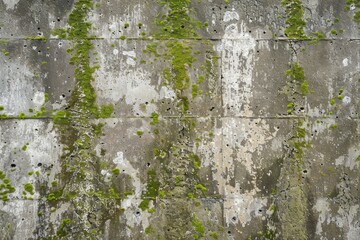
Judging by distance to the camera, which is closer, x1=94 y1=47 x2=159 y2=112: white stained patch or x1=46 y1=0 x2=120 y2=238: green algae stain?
x1=46 y1=0 x2=120 y2=238: green algae stain

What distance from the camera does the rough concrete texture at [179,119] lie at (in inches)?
182

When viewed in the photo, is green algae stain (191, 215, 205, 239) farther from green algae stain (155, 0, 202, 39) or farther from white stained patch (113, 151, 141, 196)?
green algae stain (155, 0, 202, 39)

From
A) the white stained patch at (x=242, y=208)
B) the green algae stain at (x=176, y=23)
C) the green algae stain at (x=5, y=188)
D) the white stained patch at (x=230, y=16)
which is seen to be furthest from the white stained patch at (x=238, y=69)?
the green algae stain at (x=5, y=188)

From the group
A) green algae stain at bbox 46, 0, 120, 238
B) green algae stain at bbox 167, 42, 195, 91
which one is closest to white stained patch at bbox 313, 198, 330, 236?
green algae stain at bbox 167, 42, 195, 91

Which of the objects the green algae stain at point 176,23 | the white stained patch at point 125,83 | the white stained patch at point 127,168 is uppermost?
the green algae stain at point 176,23

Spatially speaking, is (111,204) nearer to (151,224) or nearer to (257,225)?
(151,224)

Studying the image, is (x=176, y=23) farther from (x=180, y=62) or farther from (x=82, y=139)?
(x=82, y=139)

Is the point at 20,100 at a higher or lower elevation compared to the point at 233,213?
higher

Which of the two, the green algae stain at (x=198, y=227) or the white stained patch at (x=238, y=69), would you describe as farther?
the white stained patch at (x=238, y=69)

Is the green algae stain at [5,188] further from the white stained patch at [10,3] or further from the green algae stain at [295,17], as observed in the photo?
the green algae stain at [295,17]

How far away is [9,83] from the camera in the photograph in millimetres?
4703

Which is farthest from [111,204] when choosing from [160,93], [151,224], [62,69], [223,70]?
[223,70]

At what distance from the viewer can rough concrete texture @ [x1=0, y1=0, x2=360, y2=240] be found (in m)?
4.63

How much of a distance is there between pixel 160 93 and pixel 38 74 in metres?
1.76
